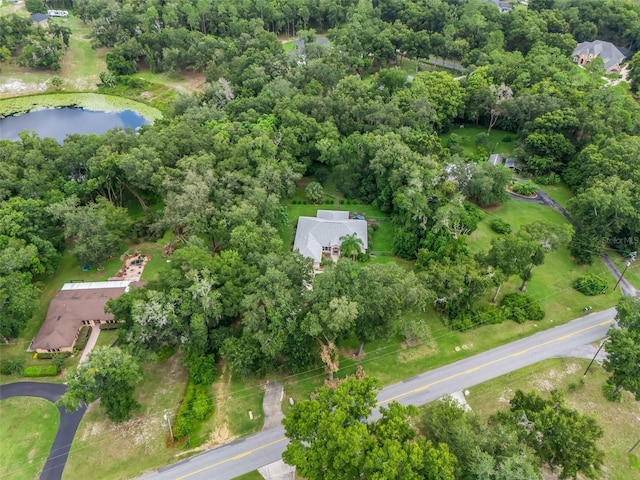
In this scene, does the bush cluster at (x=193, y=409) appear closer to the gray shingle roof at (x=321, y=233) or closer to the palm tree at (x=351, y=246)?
the gray shingle roof at (x=321, y=233)

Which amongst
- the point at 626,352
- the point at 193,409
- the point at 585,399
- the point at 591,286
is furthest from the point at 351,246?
the point at 626,352

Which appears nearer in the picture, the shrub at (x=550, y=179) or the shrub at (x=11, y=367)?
the shrub at (x=11, y=367)

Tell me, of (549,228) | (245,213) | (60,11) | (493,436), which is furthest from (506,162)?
(60,11)

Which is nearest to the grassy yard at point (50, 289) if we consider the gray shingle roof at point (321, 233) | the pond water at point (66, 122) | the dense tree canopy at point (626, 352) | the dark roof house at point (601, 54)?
the gray shingle roof at point (321, 233)

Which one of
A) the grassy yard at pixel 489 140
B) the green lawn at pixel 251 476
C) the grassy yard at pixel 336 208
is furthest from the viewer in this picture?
the grassy yard at pixel 489 140

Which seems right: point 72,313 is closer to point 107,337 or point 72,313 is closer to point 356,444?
point 107,337
